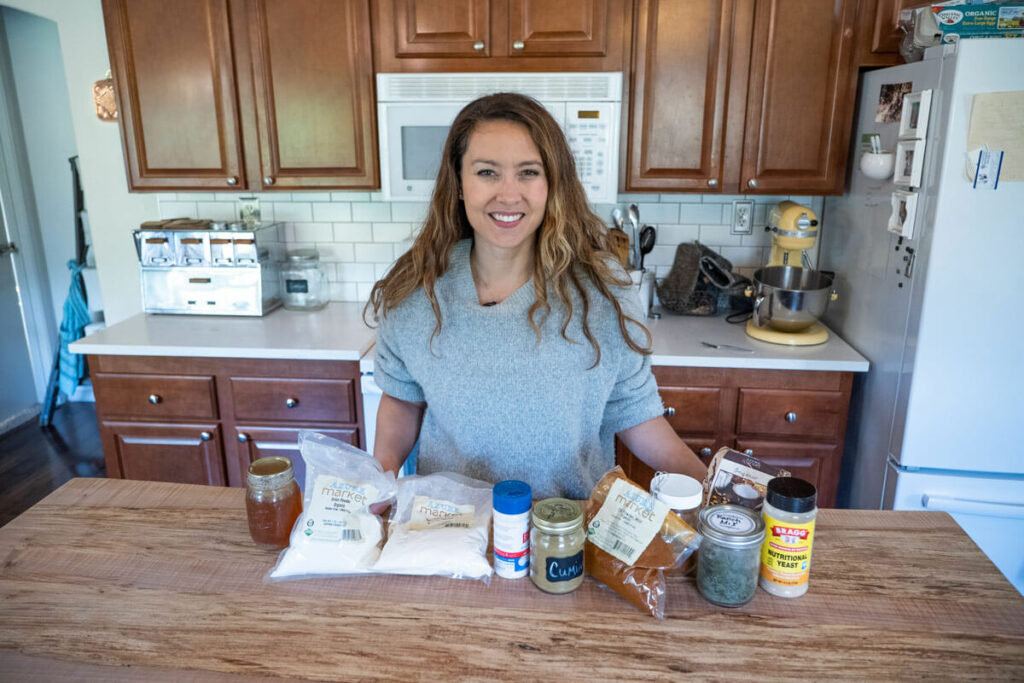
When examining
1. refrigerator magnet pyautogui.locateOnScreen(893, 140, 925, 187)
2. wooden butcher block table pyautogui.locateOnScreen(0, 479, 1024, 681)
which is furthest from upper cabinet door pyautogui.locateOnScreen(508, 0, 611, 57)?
wooden butcher block table pyautogui.locateOnScreen(0, 479, 1024, 681)

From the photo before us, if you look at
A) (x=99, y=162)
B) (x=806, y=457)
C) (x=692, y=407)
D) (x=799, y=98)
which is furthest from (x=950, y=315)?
(x=99, y=162)

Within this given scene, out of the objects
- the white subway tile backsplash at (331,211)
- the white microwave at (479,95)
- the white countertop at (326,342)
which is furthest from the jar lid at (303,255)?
the white microwave at (479,95)

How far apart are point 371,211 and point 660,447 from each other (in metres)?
1.95

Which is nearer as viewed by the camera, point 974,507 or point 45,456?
point 974,507

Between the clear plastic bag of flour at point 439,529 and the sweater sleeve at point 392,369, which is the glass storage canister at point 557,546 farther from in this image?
the sweater sleeve at point 392,369

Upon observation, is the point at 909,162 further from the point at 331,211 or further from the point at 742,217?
the point at 331,211

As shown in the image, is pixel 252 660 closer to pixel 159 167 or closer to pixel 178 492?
pixel 178 492

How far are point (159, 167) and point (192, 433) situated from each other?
3.30 ft

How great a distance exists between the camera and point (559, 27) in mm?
2328

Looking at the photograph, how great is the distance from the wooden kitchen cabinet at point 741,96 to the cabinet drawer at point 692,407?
73 cm

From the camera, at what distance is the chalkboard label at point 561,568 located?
0.95 meters

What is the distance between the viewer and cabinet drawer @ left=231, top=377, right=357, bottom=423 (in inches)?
94.3

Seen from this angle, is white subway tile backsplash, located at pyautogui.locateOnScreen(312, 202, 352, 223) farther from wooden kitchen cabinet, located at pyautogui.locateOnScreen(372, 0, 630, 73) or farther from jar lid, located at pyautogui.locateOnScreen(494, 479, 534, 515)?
jar lid, located at pyautogui.locateOnScreen(494, 479, 534, 515)

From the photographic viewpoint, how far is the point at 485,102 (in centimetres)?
129
